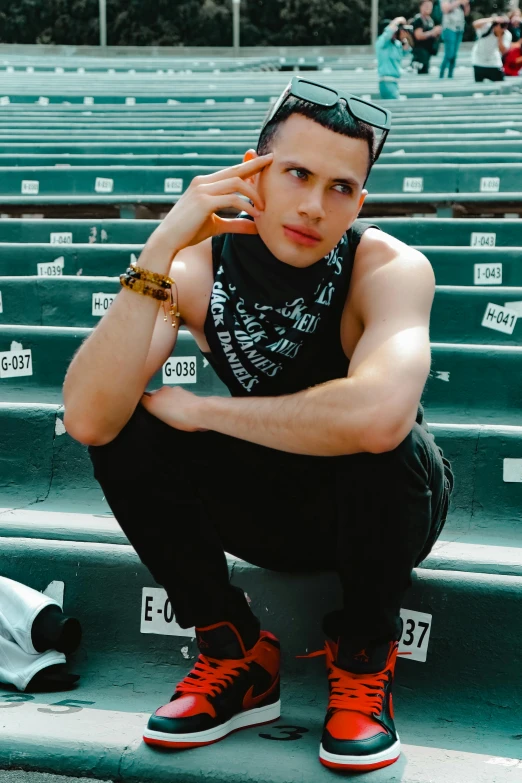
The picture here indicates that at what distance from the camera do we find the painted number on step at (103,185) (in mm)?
4402

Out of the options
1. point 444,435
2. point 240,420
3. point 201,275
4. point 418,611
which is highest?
point 201,275

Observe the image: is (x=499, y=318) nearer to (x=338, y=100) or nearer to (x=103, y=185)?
(x=338, y=100)

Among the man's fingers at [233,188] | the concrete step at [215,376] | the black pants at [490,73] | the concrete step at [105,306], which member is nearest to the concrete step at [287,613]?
the man's fingers at [233,188]

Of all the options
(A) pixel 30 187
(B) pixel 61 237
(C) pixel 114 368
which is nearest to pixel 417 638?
(C) pixel 114 368

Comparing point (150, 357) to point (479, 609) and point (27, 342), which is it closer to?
point (479, 609)

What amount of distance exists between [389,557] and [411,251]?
0.50 m

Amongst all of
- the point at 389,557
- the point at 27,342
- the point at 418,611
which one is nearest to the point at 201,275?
the point at 389,557

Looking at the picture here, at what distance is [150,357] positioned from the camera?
1.45 meters

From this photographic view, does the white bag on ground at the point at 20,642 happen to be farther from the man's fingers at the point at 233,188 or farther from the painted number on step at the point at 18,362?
the painted number on step at the point at 18,362

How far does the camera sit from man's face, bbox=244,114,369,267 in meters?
1.38

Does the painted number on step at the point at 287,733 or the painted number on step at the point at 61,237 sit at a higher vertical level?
the painted number on step at the point at 61,237

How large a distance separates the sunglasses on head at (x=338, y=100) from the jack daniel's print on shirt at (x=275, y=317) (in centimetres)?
19

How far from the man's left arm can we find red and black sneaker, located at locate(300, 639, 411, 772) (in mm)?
302

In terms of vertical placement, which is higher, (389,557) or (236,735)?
(389,557)
